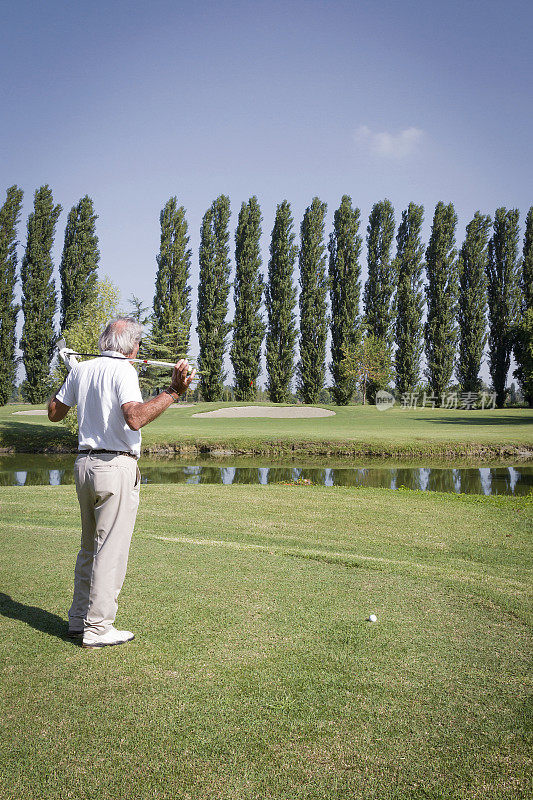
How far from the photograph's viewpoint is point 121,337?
398cm

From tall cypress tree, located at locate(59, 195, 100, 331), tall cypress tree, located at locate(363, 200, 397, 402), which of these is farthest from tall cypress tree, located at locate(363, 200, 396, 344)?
tall cypress tree, located at locate(59, 195, 100, 331)

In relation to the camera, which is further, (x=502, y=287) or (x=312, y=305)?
(x=502, y=287)

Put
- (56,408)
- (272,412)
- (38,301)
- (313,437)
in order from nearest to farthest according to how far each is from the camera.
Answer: (56,408)
(313,437)
(272,412)
(38,301)

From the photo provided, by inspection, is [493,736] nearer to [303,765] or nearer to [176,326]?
[303,765]

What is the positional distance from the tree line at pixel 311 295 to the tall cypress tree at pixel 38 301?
0.29 feet

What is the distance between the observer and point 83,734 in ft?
9.01

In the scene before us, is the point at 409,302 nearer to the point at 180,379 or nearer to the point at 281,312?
the point at 281,312

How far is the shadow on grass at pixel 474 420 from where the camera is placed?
1363 inches

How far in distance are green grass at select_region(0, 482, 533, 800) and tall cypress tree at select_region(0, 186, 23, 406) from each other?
45.9 meters

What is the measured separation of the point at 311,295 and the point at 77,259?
21.1 m

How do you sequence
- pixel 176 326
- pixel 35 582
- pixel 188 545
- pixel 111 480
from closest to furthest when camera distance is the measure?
pixel 111 480 → pixel 35 582 → pixel 188 545 → pixel 176 326

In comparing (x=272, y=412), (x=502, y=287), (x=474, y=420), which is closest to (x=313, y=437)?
(x=272, y=412)

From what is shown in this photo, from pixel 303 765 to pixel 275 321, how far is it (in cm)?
4953

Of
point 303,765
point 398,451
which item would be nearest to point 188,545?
point 303,765
